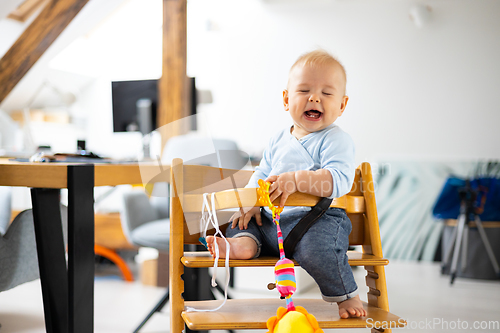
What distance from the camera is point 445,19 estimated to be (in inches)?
137

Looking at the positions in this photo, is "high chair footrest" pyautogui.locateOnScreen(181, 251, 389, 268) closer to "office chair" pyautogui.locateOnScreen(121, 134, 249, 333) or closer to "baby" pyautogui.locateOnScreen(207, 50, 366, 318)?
"baby" pyautogui.locateOnScreen(207, 50, 366, 318)

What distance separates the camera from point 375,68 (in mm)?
3625

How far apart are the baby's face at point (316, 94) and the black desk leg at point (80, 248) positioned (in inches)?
20.4

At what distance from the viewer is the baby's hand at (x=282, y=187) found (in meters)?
0.83

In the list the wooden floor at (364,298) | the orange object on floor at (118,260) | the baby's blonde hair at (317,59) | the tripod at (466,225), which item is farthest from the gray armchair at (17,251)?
the tripod at (466,225)

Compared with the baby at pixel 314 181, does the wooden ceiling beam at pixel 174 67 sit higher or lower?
higher

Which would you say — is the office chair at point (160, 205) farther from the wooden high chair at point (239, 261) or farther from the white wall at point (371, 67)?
the white wall at point (371, 67)

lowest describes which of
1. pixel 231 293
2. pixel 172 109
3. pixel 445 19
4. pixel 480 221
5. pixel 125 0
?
pixel 231 293

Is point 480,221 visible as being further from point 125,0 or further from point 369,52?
point 125,0

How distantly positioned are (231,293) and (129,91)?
3.96 ft

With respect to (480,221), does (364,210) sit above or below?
above

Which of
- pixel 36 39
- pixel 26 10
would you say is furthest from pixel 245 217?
pixel 26 10

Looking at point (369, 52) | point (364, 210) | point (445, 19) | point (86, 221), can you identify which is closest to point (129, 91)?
point (86, 221)

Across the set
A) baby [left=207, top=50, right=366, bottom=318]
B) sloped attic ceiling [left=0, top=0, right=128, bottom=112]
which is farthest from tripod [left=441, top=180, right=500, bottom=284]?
sloped attic ceiling [left=0, top=0, right=128, bottom=112]
